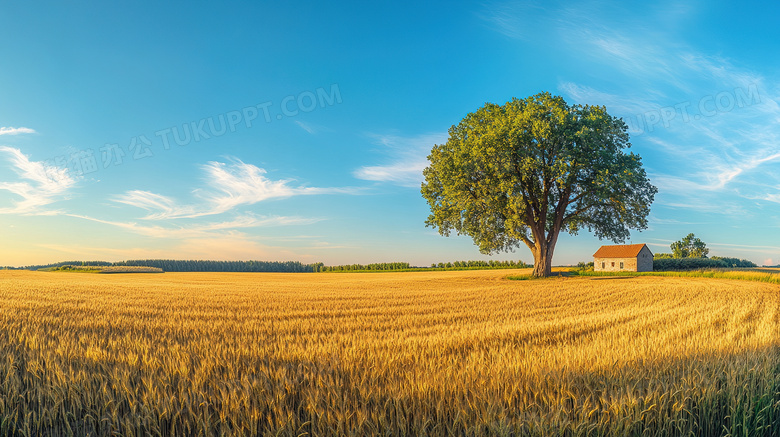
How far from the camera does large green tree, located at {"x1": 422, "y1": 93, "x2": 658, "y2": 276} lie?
106 ft

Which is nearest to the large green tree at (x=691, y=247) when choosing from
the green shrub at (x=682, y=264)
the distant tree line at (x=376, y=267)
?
the green shrub at (x=682, y=264)

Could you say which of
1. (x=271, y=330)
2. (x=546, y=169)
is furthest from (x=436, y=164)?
(x=271, y=330)

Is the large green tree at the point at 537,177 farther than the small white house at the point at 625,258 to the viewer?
No

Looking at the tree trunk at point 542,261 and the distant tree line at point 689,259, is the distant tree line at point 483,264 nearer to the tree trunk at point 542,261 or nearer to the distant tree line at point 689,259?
A: the distant tree line at point 689,259

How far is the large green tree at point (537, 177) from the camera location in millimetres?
32344

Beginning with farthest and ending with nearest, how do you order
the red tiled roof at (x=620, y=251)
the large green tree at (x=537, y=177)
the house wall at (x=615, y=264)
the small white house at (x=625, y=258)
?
1. the red tiled roof at (x=620, y=251)
2. the small white house at (x=625, y=258)
3. the house wall at (x=615, y=264)
4. the large green tree at (x=537, y=177)

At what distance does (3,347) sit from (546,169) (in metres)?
33.8

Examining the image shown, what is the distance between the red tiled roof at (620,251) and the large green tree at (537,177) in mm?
30777

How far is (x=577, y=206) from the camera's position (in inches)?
1404

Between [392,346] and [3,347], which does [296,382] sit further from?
[3,347]

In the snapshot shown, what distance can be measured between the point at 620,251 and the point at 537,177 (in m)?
38.4

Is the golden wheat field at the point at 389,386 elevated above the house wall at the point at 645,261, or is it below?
below

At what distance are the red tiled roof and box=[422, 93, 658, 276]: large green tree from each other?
101ft

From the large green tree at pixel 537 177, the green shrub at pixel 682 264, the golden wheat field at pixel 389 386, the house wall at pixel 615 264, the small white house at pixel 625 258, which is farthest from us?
the small white house at pixel 625 258
